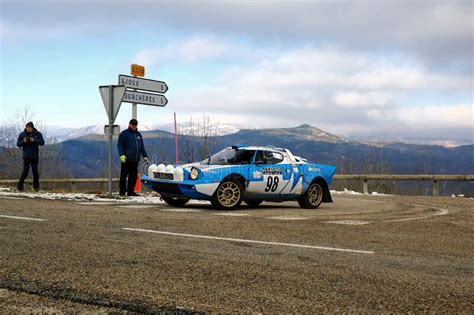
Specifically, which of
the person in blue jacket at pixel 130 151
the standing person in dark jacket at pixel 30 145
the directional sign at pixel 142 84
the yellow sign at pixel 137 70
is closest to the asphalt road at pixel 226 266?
the person in blue jacket at pixel 130 151

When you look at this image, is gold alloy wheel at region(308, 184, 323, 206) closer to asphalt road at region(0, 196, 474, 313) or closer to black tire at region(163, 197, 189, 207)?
black tire at region(163, 197, 189, 207)

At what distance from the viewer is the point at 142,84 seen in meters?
17.5

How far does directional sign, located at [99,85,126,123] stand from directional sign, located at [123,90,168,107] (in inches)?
48.8

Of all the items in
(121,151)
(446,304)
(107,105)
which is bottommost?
(446,304)

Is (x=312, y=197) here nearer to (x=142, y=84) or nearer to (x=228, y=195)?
(x=228, y=195)

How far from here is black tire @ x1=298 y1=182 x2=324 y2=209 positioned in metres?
13.8

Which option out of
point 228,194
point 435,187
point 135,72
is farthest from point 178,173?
point 435,187

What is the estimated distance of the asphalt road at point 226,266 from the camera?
13.0 feet

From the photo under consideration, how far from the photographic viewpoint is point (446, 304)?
4.07 metres

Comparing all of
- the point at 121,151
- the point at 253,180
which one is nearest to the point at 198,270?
the point at 253,180

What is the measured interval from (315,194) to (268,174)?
1.50m

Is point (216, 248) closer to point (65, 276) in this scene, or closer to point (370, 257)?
point (370, 257)

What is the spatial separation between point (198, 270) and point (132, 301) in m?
1.17

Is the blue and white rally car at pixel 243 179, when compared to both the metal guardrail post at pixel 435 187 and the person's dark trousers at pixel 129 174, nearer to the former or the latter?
the person's dark trousers at pixel 129 174
